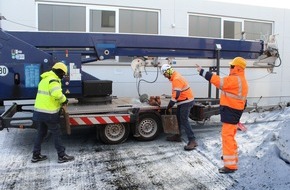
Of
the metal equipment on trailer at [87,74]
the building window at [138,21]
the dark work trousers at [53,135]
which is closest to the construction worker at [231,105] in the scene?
the metal equipment on trailer at [87,74]

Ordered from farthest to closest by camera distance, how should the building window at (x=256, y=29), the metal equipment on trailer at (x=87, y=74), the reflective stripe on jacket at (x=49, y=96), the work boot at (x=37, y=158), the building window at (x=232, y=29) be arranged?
the building window at (x=256, y=29)
the building window at (x=232, y=29)
the metal equipment on trailer at (x=87, y=74)
the work boot at (x=37, y=158)
the reflective stripe on jacket at (x=49, y=96)

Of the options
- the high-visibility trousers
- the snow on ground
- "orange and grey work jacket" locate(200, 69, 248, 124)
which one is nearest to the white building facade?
the snow on ground

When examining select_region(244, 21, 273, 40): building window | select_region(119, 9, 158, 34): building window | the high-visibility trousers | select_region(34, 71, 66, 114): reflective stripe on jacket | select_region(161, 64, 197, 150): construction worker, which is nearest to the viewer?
the high-visibility trousers

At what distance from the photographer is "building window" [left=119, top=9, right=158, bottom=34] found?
9.80 m

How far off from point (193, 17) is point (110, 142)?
559 cm

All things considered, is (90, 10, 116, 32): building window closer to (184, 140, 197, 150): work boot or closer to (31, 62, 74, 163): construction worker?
(31, 62, 74, 163): construction worker

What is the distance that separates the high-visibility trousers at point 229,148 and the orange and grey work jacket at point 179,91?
1.58 m

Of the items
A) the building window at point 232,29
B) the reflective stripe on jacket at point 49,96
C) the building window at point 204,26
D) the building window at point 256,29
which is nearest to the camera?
the reflective stripe on jacket at point 49,96

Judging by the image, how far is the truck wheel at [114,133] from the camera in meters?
6.68

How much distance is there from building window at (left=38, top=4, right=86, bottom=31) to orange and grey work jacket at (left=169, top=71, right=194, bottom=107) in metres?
3.98

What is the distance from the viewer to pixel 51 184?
4734mm

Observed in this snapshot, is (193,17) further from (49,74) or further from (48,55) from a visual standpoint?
(49,74)

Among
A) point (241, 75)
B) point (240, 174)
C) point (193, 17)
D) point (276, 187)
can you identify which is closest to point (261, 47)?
point (193, 17)

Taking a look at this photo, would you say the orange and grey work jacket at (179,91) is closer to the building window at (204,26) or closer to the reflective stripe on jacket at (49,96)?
the reflective stripe on jacket at (49,96)
